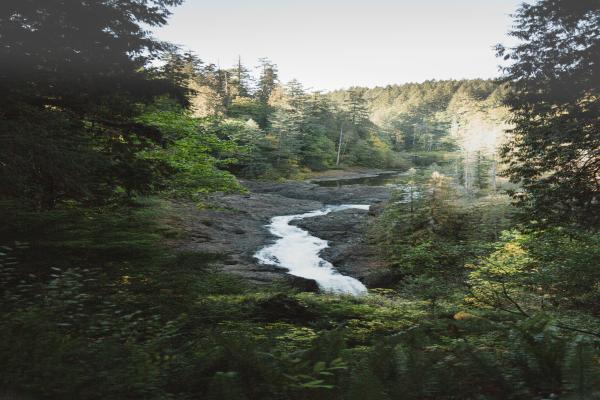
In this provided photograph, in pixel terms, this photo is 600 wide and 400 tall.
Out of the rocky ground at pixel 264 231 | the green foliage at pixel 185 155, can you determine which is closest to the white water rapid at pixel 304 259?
the rocky ground at pixel 264 231

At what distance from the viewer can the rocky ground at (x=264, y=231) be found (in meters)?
14.3

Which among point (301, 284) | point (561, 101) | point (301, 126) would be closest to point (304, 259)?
point (301, 284)

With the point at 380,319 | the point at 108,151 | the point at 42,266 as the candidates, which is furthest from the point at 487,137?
the point at 42,266

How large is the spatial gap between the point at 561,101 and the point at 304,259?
11378 millimetres

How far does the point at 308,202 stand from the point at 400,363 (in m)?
29.0

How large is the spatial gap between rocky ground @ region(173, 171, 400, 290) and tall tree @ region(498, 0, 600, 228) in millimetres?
7040

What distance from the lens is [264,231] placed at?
21438 millimetres

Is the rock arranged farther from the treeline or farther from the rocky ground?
the treeline

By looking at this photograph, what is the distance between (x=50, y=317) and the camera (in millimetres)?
3660

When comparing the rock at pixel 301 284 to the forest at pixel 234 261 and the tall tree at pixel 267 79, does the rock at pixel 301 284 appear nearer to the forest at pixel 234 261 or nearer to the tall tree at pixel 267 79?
the forest at pixel 234 261

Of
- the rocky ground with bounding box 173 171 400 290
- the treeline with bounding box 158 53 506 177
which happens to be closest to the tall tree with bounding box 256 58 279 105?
the treeline with bounding box 158 53 506 177

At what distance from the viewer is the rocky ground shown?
46.8 ft

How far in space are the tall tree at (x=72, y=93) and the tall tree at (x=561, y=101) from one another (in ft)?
30.4

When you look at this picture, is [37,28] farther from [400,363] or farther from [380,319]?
[380,319]
